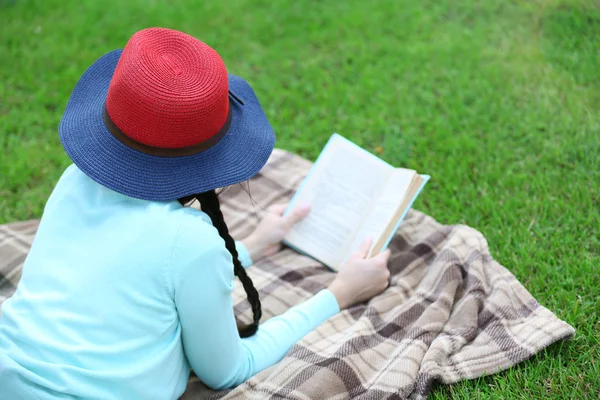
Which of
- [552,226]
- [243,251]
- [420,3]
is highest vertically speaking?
[420,3]

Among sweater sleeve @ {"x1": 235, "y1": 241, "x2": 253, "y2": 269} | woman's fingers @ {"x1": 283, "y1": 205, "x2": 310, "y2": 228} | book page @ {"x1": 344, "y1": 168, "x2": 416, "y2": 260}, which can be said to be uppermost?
book page @ {"x1": 344, "y1": 168, "x2": 416, "y2": 260}

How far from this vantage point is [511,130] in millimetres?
3377

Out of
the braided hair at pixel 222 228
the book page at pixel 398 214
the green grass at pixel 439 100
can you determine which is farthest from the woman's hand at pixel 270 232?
the green grass at pixel 439 100

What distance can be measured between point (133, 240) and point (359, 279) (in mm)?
991

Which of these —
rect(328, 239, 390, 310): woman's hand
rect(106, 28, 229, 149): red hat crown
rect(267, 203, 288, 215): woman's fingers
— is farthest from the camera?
rect(267, 203, 288, 215): woman's fingers

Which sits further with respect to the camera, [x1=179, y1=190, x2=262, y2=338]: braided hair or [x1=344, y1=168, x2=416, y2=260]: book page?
[x1=344, y1=168, x2=416, y2=260]: book page

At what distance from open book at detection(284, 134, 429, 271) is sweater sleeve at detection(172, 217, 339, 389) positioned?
0.42m

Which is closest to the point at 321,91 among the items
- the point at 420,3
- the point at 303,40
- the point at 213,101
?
the point at 303,40

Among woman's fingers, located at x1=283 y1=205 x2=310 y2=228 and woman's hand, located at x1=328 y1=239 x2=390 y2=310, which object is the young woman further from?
woman's fingers, located at x1=283 y1=205 x2=310 y2=228

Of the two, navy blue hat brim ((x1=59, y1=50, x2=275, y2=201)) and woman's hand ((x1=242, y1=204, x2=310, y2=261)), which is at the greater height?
navy blue hat brim ((x1=59, y1=50, x2=275, y2=201))

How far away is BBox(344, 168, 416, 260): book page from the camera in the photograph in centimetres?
254

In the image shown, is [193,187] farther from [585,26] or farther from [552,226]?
[585,26]

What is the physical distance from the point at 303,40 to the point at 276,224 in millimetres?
1811

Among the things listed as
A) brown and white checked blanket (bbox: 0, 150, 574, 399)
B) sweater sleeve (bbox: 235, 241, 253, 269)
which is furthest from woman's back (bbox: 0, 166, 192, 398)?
sweater sleeve (bbox: 235, 241, 253, 269)
